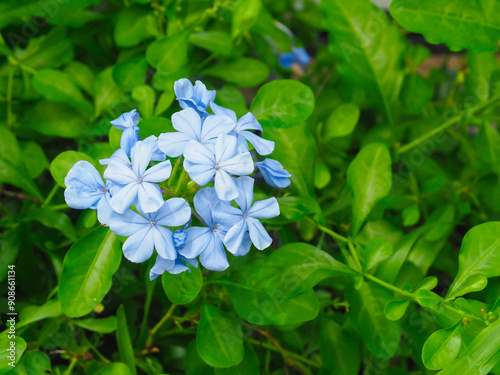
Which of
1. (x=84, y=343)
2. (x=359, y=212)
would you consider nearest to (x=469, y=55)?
(x=359, y=212)

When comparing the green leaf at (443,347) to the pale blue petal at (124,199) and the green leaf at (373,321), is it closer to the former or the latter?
the green leaf at (373,321)

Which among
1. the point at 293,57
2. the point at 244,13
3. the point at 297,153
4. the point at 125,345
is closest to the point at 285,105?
the point at 297,153

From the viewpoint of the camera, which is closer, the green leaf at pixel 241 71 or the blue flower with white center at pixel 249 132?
the blue flower with white center at pixel 249 132

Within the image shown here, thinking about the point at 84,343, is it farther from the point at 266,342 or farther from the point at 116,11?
the point at 116,11

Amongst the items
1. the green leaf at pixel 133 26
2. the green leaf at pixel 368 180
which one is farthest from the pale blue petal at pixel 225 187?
the green leaf at pixel 133 26

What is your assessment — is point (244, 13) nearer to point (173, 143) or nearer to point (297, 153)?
point (297, 153)
